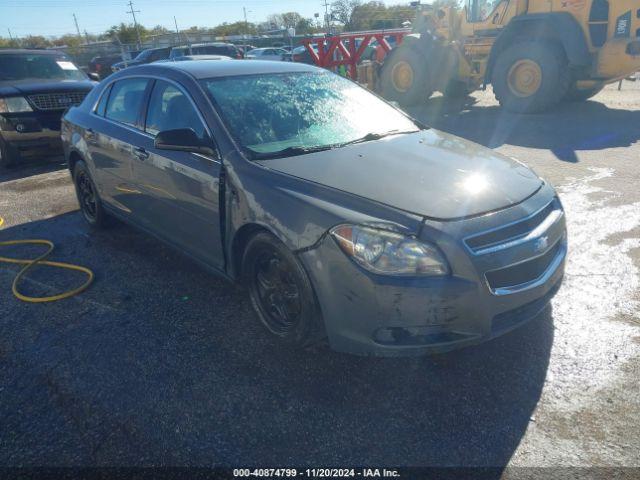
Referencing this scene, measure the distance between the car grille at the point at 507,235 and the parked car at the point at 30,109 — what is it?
7.66 m

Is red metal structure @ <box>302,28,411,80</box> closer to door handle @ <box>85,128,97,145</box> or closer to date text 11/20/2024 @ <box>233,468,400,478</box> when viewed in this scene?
door handle @ <box>85,128,97,145</box>

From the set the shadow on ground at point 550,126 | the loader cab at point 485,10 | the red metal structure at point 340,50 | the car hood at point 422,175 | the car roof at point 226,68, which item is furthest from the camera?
the red metal structure at point 340,50

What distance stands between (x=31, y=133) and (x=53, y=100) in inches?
26.8

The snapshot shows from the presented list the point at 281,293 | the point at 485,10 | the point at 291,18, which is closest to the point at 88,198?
the point at 281,293

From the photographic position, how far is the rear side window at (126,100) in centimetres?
399

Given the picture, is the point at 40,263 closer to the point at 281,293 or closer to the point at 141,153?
the point at 141,153

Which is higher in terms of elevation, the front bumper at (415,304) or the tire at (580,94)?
the front bumper at (415,304)

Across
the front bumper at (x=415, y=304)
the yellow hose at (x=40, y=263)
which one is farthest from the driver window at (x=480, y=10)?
the yellow hose at (x=40, y=263)

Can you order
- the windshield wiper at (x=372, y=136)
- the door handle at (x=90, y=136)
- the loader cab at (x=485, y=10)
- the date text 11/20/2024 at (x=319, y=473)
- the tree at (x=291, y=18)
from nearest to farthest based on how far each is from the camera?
Answer: the date text 11/20/2024 at (x=319, y=473), the windshield wiper at (x=372, y=136), the door handle at (x=90, y=136), the loader cab at (x=485, y=10), the tree at (x=291, y=18)

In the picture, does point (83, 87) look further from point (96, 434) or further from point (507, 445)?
point (507, 445)

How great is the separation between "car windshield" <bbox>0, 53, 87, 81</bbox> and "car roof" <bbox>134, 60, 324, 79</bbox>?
19.9 ft

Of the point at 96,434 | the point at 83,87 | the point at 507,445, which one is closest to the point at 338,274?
the point at 507,445

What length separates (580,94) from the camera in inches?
433

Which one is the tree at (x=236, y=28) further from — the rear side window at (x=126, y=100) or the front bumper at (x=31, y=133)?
the rear side window at (x=126, y=100)
